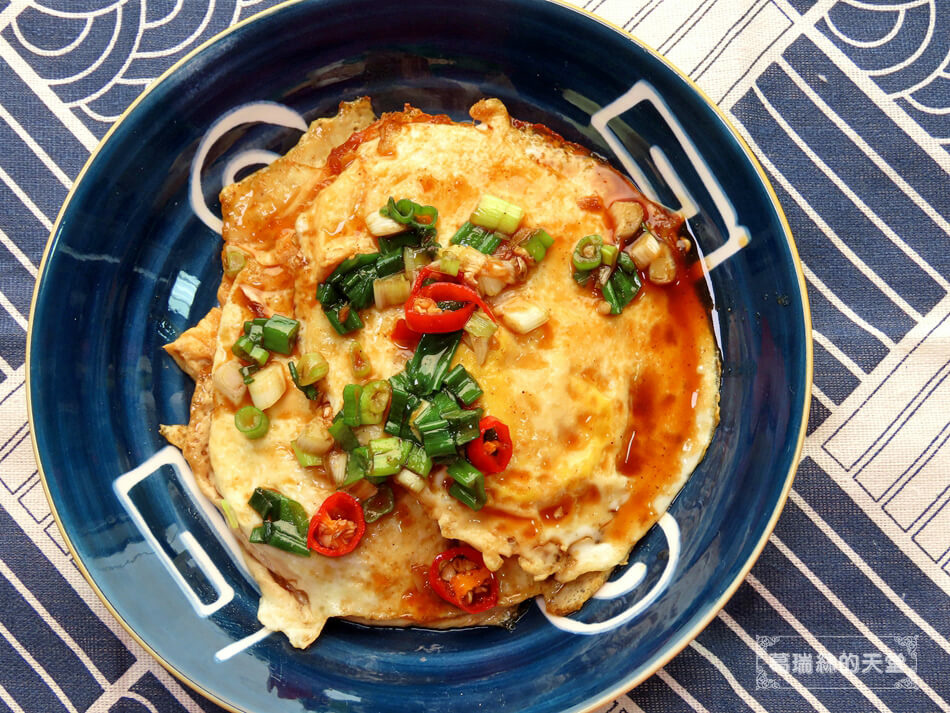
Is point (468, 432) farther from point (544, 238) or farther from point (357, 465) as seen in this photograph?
point (544, 238)

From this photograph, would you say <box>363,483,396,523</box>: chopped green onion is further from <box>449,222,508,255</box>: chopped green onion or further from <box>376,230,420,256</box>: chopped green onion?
<box>449,222,508,255</box>: chopped green onion

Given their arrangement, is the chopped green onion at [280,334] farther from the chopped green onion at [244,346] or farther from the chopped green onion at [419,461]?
the chopped green onion at [419,461]

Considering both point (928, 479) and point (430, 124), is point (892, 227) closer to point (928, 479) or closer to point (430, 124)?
point (928, 479)

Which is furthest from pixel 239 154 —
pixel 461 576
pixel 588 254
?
pixel 461 576

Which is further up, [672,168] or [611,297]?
[672,168]

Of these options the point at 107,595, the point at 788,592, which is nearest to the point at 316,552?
the point at 107,595

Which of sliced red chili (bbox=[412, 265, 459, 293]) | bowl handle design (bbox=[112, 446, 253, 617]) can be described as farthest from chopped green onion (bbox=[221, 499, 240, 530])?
sliced red chili (bbox=[412, 265, 459, 293])
